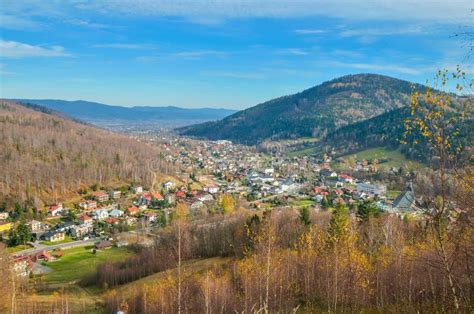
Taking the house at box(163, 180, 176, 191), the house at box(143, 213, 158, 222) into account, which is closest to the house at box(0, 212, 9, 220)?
the house at box(143, 213, 158, 222)

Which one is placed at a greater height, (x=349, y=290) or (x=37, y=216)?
(x=349, y=290)

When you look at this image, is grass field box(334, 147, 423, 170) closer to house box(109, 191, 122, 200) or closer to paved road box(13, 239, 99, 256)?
house box(109, 191, 122, 200)

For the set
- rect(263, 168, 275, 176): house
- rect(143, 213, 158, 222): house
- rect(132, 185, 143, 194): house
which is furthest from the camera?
rect(263, 168, 275, 176): house

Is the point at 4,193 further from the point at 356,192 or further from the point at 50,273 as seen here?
the point at 356,192

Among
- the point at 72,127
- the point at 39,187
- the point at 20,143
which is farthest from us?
the point at 72,127

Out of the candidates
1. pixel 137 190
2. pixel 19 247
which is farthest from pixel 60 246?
pixel 137 190

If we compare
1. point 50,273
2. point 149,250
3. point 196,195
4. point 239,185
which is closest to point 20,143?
point 196,195
